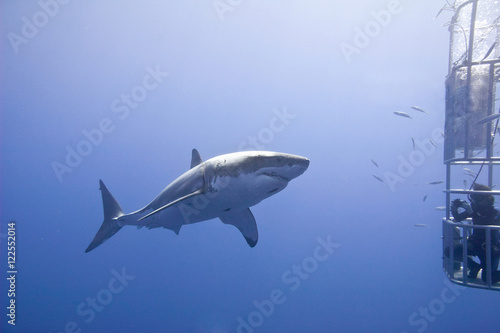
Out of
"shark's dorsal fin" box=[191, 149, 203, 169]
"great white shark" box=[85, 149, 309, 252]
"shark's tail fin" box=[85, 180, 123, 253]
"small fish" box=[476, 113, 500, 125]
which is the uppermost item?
"small fish" box=[476, 113, 500, 125]

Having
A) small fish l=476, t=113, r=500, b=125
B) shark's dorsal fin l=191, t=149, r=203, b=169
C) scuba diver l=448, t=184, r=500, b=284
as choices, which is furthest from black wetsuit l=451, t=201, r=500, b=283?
shark's dorsal fin l=191, t=149, r=203, b=169

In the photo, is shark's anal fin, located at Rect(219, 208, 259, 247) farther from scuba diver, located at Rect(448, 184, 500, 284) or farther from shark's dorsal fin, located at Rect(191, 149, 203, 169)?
scuba diver, located at Rect(448, 184, 500, 284)

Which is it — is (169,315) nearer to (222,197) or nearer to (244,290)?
(244,290)

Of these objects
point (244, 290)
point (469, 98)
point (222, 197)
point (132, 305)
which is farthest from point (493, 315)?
point (222, 197)

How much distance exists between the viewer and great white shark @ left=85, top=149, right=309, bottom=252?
345cm

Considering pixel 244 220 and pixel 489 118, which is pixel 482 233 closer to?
pixel 489 118

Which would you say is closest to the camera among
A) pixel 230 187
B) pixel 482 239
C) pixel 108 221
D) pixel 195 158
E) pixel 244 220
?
pixel 230 187

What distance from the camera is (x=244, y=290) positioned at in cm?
4153

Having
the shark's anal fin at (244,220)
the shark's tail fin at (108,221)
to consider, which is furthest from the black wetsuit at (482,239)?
the shark's tail fin at (108,221)

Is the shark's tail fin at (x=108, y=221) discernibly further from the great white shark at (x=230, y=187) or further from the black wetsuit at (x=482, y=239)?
the black wetsuit at (x=482, y=239)

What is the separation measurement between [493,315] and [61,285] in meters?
65.9

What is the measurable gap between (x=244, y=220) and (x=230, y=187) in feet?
5.02

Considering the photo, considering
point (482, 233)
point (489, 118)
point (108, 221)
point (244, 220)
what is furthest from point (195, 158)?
point (482, 233)

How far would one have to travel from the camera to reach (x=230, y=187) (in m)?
3.81
